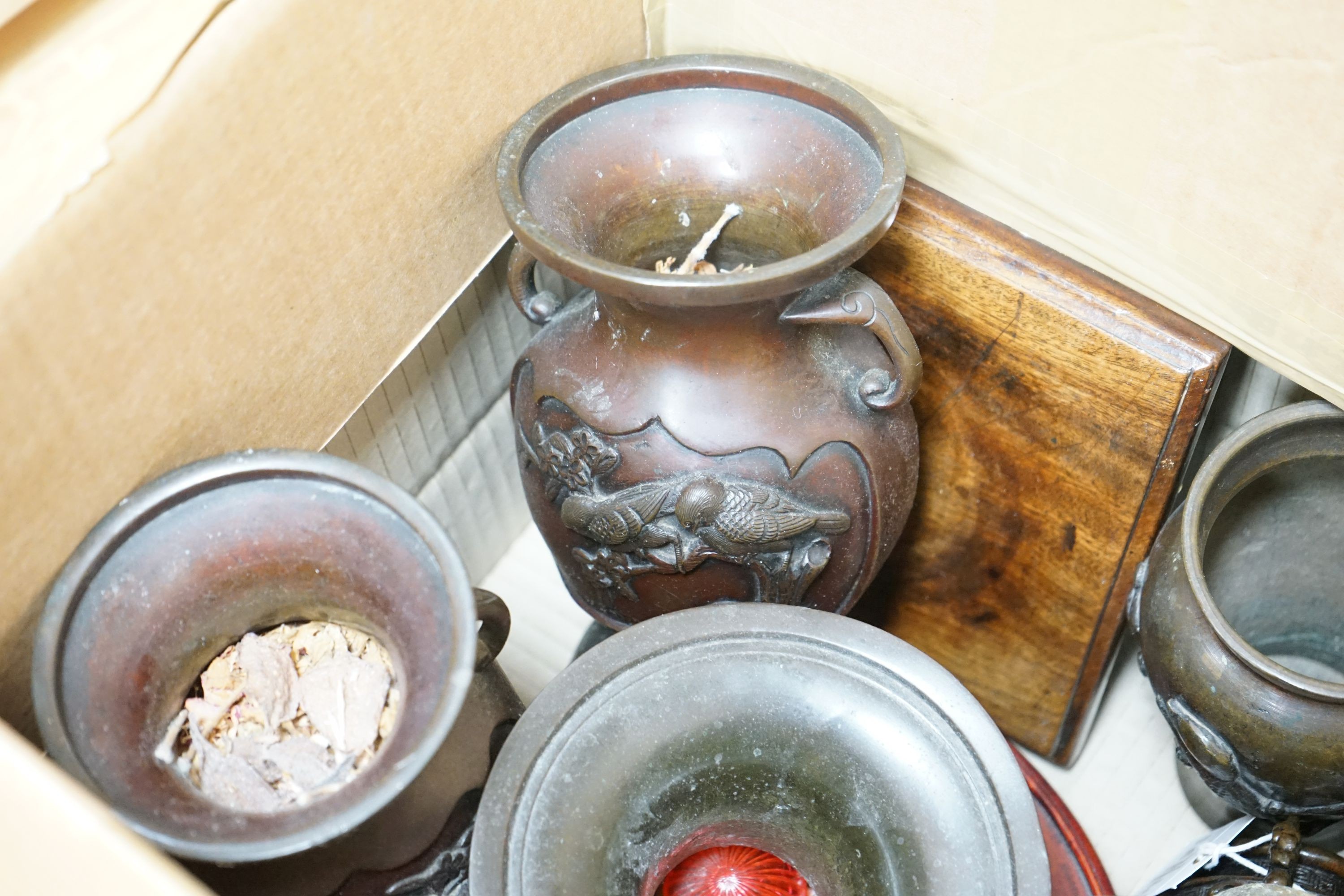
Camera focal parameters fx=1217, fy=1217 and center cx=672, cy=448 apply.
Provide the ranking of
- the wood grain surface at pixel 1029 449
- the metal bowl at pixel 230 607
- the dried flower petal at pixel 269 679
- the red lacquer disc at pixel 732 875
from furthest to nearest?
the wood grain surface at pixel 1029 449, the red lacquer disc at pixel 732 875, the dried flower petal at pixel 269 679, the metal bowl at pixel 230 607

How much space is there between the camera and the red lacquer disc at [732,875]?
928 millimetres

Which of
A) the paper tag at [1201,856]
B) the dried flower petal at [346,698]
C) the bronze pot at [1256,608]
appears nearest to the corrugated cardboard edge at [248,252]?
the dried flower petal at [346,698]

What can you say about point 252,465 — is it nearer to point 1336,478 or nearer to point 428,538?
point 428,538

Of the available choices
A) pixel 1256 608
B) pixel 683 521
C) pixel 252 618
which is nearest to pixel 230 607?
pixel 252 618

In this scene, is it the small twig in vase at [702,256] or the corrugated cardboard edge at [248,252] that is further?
the small twig in vase at [702,256]

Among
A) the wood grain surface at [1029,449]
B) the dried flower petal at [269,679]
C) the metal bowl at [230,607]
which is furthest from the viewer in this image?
the wood grain surface at [1029,449]

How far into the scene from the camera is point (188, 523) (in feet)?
2.55

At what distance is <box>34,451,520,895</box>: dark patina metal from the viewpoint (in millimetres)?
693

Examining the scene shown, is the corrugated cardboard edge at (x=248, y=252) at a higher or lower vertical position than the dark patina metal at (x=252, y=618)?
higher

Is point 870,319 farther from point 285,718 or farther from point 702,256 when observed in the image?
point 285,718

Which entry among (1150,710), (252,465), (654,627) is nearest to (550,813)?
(654,627)

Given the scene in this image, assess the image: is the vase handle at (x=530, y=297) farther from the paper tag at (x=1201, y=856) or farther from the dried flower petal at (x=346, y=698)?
the paper tag at (x=1201, y=856)

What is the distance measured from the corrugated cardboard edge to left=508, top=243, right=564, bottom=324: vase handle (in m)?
0.05

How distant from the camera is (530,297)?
107cm
